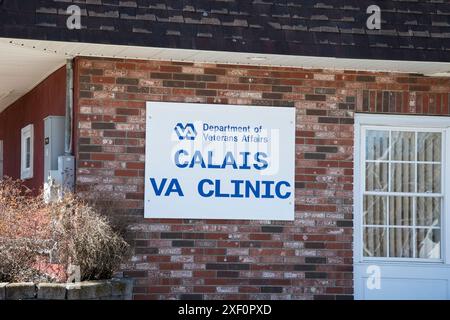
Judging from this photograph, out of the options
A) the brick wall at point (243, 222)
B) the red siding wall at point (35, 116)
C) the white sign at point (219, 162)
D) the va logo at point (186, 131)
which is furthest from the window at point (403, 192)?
the red siding wall at point (35, 116)

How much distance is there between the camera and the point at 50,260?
9656 mm

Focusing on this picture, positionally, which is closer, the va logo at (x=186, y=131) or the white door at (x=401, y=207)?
the va logo at (x=186, y=131)

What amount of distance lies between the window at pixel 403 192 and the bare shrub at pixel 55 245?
3.62m

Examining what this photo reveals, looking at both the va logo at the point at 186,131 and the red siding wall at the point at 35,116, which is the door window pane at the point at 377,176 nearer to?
the va logo at the point at 186,131

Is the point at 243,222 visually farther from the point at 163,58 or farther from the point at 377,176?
the point at 163,58

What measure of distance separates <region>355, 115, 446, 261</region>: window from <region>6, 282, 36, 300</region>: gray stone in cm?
453

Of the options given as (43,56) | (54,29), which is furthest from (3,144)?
(54,29)

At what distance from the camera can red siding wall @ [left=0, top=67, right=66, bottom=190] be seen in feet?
41.2

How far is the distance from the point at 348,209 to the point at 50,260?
3878 mm

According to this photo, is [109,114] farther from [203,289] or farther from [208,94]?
[203,289]

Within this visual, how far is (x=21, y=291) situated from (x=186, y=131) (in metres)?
3.13

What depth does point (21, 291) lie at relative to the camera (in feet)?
30.1

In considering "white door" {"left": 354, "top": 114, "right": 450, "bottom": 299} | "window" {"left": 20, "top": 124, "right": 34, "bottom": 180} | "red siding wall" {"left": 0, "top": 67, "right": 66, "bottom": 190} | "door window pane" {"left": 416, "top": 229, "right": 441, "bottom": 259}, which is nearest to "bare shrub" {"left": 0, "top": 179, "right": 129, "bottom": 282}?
"red siding wall" {"left": 0, "top": 67, "right": 66, "bottom": 190}

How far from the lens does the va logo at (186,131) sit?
37.6 feet
